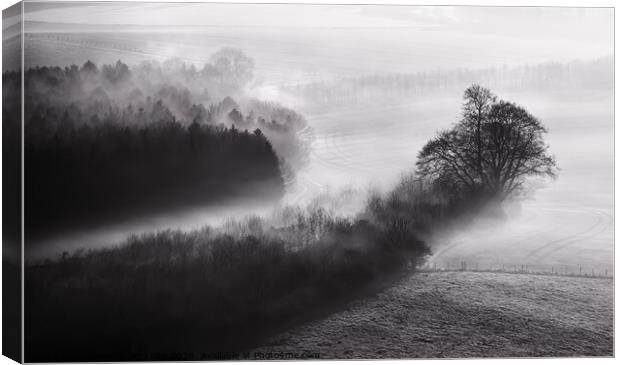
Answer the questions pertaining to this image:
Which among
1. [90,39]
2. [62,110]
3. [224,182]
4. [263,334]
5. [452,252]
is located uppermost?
[90,39]

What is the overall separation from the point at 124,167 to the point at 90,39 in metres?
1.20

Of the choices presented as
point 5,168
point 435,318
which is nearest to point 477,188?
point 435,318

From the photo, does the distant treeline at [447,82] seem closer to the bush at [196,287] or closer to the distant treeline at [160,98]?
the distant treeline at [160,98]

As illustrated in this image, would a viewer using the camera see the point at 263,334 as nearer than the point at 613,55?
Yes

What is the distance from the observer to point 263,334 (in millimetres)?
9844

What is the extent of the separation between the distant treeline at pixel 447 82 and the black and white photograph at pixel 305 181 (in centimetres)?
2

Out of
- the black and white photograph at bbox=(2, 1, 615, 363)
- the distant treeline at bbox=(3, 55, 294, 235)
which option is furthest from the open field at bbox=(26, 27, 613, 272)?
the distant treeline at bbox=(3, 55, 294, 235)

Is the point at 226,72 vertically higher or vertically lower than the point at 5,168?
higher

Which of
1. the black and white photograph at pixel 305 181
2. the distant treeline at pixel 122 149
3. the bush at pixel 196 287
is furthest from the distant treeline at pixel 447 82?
the bush at pixel 196 287

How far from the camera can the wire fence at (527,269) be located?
10.3 meters

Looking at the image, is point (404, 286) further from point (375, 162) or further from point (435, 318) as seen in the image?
point (375, 162)

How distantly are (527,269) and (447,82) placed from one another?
6.37 ft

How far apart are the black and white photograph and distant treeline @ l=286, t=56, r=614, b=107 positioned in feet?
0.07

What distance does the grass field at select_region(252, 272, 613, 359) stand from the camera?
32.7 feet
